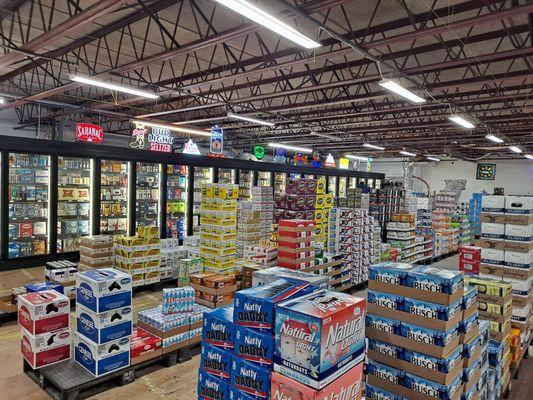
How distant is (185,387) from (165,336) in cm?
76

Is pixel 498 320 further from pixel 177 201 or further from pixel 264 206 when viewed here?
pixel 177 201

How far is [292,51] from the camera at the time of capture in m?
8.15

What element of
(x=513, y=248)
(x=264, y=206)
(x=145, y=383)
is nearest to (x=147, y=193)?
(x=264, y=206)

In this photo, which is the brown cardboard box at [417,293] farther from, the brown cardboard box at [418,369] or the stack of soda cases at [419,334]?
the brown cardboard box at [418,369]

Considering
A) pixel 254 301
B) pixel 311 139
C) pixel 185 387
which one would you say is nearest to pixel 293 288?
pixel 254 301

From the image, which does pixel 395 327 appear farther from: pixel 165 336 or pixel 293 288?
pixel 165 336

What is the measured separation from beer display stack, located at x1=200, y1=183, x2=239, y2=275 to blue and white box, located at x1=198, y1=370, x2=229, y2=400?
5360mm

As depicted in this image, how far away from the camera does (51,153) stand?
9.09 m

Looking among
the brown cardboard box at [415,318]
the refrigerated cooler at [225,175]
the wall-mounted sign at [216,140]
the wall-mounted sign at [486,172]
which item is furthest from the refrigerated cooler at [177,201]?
the wall-mounted sign at [486,172]

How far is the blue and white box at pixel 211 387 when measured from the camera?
276cm

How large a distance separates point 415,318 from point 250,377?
1.55m

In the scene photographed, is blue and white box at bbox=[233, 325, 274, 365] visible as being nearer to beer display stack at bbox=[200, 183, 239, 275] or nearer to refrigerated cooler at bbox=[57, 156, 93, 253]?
beer display stack at bbox=[200, 183, 239, 275]

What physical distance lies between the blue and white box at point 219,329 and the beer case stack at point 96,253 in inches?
214

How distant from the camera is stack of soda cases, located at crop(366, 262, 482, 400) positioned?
3.08 m
